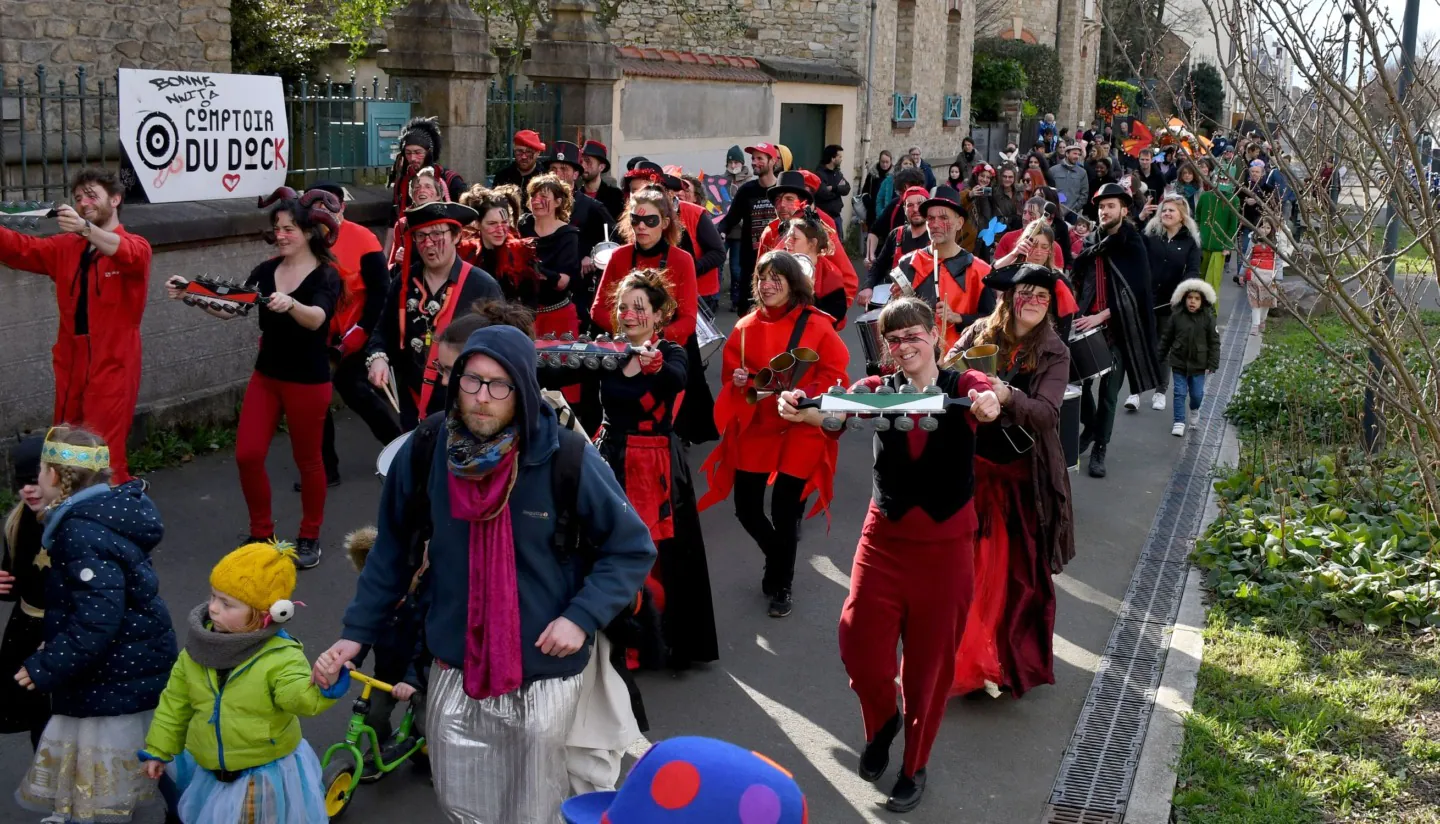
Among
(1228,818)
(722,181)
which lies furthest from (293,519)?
(722,181)

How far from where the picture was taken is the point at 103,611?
444 centimetres

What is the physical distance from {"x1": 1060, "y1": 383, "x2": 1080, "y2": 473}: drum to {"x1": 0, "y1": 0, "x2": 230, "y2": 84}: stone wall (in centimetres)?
978

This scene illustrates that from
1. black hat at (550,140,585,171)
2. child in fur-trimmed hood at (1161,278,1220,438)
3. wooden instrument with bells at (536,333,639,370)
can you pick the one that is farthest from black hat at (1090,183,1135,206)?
wooden instrument with bells at (536,333,639,370)

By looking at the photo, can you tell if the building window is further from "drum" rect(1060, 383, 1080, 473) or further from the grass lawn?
the grass lawn

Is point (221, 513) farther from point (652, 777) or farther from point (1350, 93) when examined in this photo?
point (652, 777)

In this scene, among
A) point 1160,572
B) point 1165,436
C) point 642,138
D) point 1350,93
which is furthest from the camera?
point 642,138

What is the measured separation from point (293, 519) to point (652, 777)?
6500mm

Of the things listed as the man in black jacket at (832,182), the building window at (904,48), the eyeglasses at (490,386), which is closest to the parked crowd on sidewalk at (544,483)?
the eyeglasses at (490,386)

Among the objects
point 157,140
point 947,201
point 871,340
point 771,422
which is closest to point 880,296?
point 947,201

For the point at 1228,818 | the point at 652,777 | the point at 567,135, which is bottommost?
the point at 1228,818

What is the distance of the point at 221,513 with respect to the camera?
27.4 ft

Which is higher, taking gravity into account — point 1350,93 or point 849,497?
point 1350,93

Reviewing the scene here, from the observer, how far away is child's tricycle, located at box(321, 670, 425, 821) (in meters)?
4.89

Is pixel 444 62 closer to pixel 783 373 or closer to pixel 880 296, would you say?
pixel 880 296
